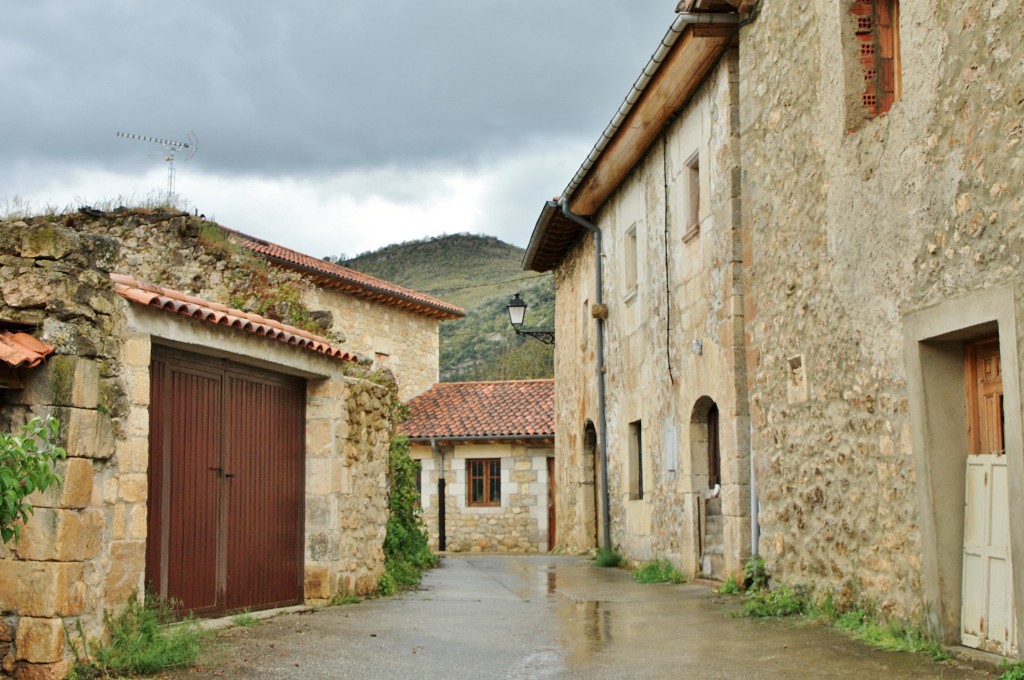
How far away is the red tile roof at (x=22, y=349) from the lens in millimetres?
5824

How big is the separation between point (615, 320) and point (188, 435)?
8.73 meters

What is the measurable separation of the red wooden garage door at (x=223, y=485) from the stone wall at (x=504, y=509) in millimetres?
14725

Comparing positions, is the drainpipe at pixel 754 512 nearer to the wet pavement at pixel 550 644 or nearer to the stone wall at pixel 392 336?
the wet pavement at pixel 550 644

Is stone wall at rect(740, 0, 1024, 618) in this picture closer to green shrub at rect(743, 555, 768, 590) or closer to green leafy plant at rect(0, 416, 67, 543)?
green shrub at rect(743, 555, 768, 590)

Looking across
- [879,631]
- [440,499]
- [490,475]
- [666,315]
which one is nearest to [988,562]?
[879,631]

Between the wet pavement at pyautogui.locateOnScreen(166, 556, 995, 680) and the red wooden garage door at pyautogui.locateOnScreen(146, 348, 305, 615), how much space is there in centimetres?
48

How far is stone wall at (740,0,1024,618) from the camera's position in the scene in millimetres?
6043

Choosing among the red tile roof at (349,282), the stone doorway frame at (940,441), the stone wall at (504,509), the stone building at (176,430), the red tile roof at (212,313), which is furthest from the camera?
the stone wall at (504,509)

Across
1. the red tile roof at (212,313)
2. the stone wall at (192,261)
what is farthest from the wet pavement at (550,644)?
the stone wall at (192,261)

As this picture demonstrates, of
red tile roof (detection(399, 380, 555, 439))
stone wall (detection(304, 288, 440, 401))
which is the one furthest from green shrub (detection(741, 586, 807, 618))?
stone wall (detection(304, 288, 440, 401))

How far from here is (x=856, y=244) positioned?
7617 millimetres

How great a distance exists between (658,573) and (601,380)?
4.67 m

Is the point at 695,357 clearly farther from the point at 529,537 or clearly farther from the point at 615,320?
the point at 529,537

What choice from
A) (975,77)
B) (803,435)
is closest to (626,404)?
(803,435)
